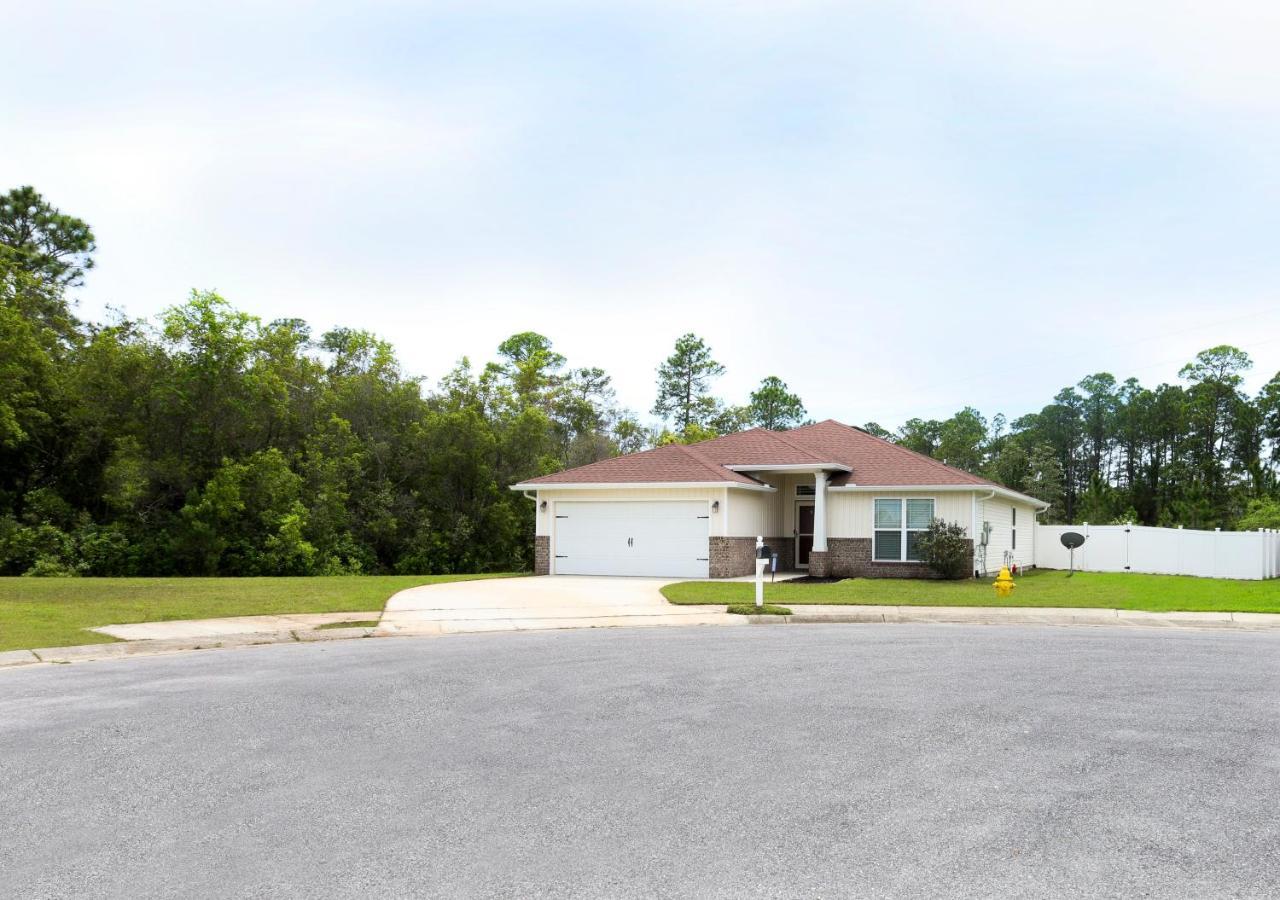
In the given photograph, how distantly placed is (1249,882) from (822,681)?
4743 millimetres

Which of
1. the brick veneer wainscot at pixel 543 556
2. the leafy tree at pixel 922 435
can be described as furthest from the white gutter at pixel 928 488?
the leafy tree at pixel 922 435

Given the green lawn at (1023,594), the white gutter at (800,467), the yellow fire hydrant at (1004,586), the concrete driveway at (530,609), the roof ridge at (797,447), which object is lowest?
the concrete driveway at (530,609)

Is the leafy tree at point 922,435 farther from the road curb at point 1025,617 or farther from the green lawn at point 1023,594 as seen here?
the road curb at point 1025,617

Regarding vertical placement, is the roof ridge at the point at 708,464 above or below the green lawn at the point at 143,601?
above

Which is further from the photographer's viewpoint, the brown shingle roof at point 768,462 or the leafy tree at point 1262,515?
the leafy tree at point 1262,515

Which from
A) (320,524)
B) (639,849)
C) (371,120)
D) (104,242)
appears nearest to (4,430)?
(320,524)

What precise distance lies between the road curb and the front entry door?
11678 millimetres

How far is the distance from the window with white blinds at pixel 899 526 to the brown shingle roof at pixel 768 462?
67 cm

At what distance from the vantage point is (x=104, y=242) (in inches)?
1464

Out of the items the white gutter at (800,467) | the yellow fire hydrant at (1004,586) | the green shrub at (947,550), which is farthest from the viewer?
the white gutter at (800,467)

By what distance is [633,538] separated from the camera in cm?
2478

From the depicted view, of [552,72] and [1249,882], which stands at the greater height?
[552,72]

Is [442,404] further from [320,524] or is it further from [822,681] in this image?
[822,681]

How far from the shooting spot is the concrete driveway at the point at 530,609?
1423 cm
